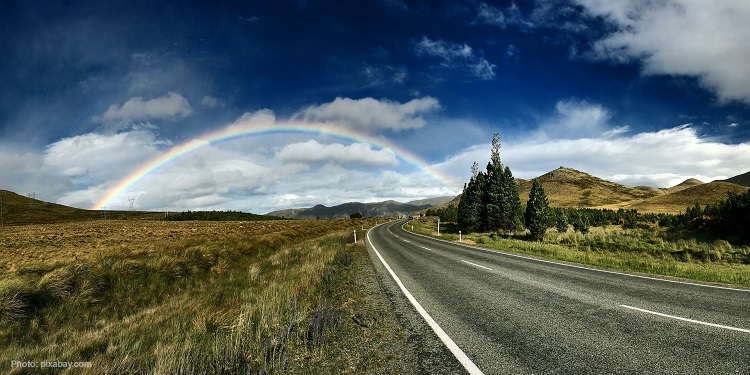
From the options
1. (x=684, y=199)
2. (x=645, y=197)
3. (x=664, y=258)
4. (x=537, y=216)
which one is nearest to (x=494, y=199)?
(x=537, y=216)

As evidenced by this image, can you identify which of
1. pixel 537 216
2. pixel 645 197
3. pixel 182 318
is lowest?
pixel 182 318

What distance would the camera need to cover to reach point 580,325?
18.4ft

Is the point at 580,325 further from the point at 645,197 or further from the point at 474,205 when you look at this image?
the point at 645,197

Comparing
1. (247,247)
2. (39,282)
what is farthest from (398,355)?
(247,247)

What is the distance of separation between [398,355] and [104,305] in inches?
418

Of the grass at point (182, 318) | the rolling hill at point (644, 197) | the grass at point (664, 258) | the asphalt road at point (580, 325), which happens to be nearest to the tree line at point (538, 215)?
the grass at point (664, 258)

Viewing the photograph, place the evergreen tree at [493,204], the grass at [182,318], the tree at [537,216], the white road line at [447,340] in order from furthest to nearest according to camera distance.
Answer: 1. the evergreen tree at [493,204]
2. the tree at [537,216]
3. the grass at [182,318]
4. the white road line at [447,340]

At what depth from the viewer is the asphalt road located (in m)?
4.15

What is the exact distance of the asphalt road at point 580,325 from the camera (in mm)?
4152

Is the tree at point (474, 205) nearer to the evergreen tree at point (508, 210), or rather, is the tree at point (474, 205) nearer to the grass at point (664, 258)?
the evergreen tree at point (508, 210)

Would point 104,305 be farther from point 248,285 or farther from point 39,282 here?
point 248,285

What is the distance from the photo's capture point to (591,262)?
49.5 feet

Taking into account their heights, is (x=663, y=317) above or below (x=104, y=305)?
above

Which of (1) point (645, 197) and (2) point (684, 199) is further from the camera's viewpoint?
(1) point (645, 197)
